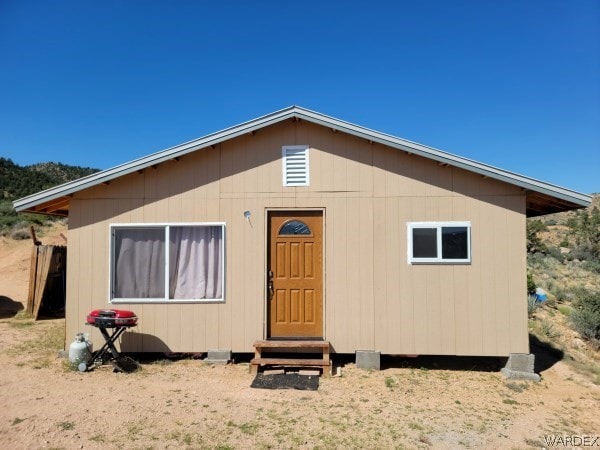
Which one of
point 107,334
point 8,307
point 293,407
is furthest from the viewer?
point 8,307

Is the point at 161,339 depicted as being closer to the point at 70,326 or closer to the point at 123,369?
the point at 123,369

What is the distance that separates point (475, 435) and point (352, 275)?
9.32 ft

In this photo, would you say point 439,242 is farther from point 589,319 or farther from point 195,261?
point 589,319

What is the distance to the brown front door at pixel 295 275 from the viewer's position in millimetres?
6551

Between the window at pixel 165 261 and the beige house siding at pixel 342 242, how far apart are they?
169 millimetres

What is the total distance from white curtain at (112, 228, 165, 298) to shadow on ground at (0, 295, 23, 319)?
6406mm

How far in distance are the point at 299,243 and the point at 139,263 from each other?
2.73 m

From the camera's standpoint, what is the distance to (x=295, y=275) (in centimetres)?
661

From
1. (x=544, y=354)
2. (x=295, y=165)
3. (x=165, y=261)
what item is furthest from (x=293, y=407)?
(x=544, y=354)

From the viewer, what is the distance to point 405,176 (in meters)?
6.47

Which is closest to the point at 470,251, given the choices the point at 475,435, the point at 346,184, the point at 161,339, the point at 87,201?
the point at 346,184

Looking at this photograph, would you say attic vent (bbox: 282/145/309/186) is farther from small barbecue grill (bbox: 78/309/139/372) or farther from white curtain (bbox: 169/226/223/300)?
small barbecue grill (bbox: 78/309/139/372)

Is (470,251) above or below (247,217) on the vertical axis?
below

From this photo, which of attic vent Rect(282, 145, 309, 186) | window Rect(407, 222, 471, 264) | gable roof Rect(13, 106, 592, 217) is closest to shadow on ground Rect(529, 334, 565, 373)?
window Rect(407, 222, 471, 264)
